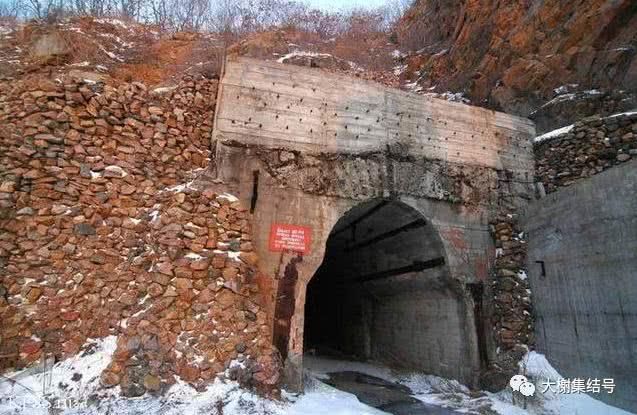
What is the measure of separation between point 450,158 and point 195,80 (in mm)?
5745

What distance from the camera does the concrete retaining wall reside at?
6.34 meters

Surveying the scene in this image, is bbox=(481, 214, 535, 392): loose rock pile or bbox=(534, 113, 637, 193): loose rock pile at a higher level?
bbox=(534, 113, 637, 193): loose rock pile

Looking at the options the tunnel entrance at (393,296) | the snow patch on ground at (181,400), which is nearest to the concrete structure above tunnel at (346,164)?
the tunnel entrance at (393,296)

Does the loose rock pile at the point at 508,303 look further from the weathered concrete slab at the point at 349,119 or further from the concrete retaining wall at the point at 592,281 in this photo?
the weathered concrete slab at the point at 349,119

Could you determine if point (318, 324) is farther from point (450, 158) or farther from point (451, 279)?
point (450, 158)

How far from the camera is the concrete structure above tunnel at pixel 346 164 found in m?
7.51

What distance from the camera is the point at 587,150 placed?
920 centimetres

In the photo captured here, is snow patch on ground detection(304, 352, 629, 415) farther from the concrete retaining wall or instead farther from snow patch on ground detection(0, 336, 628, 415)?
the concrete retaining wall

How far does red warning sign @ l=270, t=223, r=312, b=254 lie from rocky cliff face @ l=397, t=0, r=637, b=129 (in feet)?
24.1

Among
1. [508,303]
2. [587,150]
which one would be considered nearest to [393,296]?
[508,303]

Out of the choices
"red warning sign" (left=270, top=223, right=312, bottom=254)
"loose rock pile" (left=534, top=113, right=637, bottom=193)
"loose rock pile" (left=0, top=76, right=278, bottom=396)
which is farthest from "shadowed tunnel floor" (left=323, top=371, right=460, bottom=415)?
"loose rock pile" (left=534, top=113, right=637, bottom=193)

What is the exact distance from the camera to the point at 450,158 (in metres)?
9.37

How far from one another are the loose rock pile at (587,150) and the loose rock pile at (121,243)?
7.43 meters

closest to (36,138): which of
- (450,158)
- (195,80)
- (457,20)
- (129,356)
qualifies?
(195,80)
